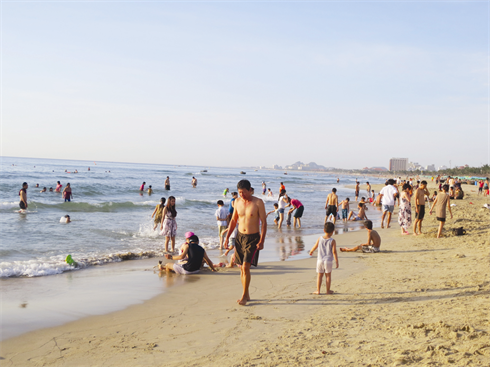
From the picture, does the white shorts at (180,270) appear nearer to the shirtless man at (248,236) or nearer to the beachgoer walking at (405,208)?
the shirtless man at (248,236)

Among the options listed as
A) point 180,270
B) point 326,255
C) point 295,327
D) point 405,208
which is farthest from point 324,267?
point 405,208

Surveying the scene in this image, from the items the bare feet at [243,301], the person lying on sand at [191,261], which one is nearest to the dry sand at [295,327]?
the bare feet at [243,301]

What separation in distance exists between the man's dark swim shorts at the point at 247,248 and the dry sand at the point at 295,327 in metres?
0.70

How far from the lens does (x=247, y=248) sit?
219 inches

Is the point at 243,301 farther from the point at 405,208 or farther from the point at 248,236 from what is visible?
the point at 405,208

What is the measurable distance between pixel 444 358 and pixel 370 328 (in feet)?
3.40

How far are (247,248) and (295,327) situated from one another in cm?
145

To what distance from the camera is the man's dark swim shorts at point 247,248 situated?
554 cm

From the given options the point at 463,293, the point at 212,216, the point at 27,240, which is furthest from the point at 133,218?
the point at 463,293

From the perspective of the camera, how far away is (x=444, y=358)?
3.28m

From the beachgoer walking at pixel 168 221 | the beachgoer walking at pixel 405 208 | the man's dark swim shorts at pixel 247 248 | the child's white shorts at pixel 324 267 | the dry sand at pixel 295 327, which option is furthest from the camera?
the beachgoer walking at pixel 405 208

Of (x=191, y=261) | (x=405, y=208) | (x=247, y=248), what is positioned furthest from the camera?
(x=405, y=208)

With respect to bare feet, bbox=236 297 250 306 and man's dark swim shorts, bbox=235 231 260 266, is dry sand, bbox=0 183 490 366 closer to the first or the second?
bare feet, bbox=236 297 250 306

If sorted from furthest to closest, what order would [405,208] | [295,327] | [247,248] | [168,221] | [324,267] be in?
[405,208] → [168,221] → [324,267] → [247,248] → [295,327]
